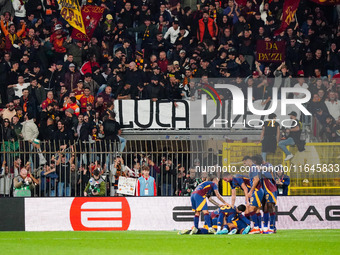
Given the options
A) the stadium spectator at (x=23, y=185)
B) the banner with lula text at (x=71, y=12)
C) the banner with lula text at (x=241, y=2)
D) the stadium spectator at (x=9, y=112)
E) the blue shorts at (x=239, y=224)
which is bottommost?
the blue shorts at (x=239, y=224)

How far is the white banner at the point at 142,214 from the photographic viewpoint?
65.6 ft

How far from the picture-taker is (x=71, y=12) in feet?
80.6

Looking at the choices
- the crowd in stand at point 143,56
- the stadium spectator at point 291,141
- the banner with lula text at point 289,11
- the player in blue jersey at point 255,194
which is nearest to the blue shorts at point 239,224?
the player in blue jersey at point 255,194

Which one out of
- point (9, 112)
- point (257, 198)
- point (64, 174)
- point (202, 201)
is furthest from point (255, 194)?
point (9, 112)

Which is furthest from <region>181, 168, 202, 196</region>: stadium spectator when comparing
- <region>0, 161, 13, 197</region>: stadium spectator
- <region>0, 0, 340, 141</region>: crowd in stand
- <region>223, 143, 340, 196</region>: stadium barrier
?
<region>0, 161, 13, 197</region>: stadium spectator

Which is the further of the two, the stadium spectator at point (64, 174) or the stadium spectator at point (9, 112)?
the stadium spectator at point (9, 112)

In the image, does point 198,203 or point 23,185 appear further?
point 23,185

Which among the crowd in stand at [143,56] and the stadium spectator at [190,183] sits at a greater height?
the crowd in stand at [143,56]

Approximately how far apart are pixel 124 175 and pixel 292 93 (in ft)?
17.0

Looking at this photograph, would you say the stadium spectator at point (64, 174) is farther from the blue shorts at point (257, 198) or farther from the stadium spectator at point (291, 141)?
the stadium spectator at point (291, 141)

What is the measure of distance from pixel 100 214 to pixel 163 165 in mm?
1985

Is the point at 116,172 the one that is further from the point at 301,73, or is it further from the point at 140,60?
the point at 301,73

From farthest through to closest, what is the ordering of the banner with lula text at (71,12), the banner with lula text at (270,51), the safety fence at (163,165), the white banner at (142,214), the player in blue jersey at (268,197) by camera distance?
the banner with lula text at (270,51)
the banner with lula text at (71,12)
the safety fence at (163,165)
the white banner at (142,214)
the player in blue jersey at (268,197)

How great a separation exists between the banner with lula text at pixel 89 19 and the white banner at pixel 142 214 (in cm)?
709
